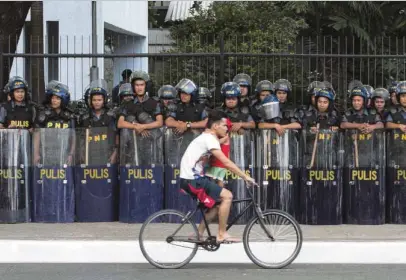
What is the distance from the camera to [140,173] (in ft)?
38.9

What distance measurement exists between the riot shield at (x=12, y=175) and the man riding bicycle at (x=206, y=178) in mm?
3495

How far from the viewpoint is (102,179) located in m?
12.0

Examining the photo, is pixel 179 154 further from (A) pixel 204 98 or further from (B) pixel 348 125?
(B) pixel 348 125

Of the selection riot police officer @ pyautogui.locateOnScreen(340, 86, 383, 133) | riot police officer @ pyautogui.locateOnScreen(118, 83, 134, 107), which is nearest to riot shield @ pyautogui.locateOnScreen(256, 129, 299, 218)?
riot police officer @ pyautogui.locateOnScreen(340, 86, 383, 133)

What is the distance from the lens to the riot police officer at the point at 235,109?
38.1 feet

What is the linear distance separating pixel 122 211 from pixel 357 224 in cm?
328

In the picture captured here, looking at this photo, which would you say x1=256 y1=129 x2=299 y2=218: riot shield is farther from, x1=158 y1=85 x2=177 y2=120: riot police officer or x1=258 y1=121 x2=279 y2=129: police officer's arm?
x1=158 y1=85 x2=177 y2=120: riot police officer

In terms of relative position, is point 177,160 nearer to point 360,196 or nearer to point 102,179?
point 102,179

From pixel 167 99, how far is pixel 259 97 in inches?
52.5

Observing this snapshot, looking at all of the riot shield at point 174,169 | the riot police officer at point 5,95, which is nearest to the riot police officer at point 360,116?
the riot shield at point 174,169

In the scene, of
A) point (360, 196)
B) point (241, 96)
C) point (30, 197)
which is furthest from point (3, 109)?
point (360, 196)

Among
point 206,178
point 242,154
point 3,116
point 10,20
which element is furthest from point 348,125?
point 10,20

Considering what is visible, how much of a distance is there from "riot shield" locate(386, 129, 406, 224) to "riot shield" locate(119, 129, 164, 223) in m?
3.18

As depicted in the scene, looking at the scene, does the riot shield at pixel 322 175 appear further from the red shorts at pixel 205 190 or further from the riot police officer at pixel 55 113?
the riot police officer at pixel 55 113
